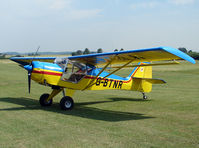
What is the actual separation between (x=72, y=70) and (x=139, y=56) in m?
2.95

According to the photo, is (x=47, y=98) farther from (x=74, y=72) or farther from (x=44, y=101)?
(x=74, y=72)

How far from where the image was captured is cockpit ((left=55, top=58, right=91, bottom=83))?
9.97 m

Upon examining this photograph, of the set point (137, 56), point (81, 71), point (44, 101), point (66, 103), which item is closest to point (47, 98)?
point (44, 101)

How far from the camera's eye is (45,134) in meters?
6.22

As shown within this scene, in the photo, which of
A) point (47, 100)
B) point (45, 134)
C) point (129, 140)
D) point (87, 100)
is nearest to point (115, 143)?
point (129, 140)

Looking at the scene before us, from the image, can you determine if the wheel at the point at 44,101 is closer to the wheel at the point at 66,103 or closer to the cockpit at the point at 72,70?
the wheel at the point at 66,103

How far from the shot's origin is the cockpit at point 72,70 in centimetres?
997

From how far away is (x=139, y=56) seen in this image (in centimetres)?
887

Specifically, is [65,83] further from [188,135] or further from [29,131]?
[188,135]

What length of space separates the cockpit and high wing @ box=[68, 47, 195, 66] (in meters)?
0.24

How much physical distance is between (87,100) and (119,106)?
233 centimetres

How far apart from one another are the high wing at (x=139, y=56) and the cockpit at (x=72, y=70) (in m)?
0.24

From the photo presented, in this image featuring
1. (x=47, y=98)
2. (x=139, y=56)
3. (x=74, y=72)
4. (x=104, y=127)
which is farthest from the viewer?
(x=47, y=98)

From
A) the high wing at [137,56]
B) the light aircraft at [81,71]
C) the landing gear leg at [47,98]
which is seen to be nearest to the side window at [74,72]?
the light aircraft at [81,71]
